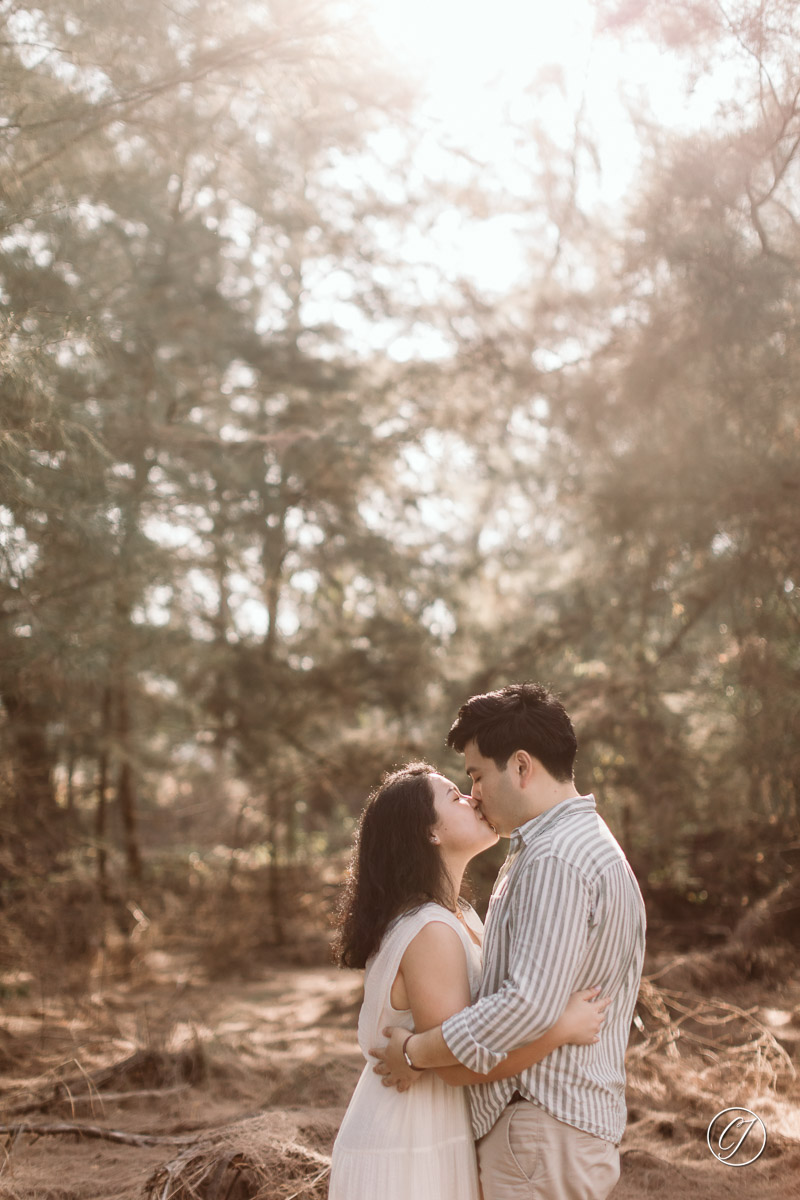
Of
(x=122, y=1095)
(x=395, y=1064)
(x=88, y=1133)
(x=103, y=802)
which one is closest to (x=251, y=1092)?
(x=122, y=1095)

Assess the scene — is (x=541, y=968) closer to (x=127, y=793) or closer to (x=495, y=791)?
(x=495, y=791)

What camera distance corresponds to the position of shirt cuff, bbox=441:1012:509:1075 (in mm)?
1886

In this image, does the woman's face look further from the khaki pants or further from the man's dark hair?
the khaki pants

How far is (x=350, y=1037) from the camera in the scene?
22.3ft

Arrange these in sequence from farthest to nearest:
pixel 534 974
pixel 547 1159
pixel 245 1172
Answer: pixel 245 1172 < pixel 547 1159 < pixel 534 974

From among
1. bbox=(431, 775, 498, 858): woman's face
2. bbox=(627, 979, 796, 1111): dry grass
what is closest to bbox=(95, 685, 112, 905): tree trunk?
bbox=(627, 979, 796, 1111): dry grass

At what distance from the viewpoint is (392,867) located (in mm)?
2289

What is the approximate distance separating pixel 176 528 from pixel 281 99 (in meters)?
3.25

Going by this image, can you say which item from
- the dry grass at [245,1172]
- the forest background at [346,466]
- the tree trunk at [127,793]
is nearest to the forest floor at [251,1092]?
the dry grass at [245,1172]

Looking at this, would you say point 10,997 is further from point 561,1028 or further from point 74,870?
point 561,1028

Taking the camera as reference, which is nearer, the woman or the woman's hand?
the woman's hand

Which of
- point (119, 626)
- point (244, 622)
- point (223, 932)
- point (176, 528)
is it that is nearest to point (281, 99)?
point (176, 528)

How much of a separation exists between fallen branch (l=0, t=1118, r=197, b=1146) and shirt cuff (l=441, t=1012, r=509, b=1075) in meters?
2.54

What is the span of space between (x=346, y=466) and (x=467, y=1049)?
7028 millimetres
